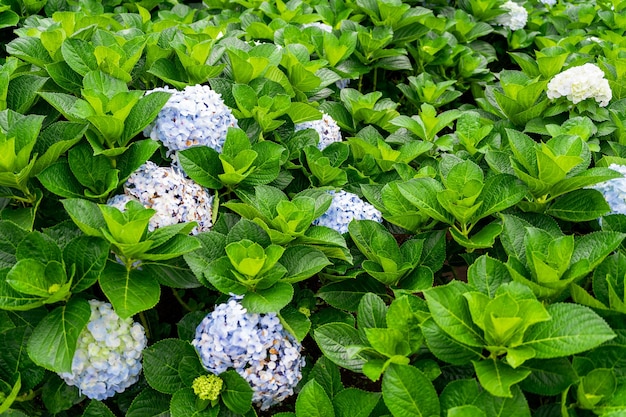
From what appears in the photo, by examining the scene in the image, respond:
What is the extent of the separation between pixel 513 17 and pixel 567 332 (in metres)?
3.31

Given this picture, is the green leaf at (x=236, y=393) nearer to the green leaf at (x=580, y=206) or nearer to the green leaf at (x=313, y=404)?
the green leaf at (x=313, y=404)

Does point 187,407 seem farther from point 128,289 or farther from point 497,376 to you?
point 497,376

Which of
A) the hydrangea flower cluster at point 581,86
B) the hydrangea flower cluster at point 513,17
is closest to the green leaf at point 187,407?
the hydrangea flower cluster at point 581,86

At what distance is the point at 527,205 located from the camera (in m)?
1.89

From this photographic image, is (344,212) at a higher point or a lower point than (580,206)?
lower

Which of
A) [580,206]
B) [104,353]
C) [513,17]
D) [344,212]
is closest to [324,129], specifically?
[344,212]

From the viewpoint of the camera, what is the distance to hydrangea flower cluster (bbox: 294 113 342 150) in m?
2.39

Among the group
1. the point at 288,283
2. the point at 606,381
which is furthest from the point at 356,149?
the point at 606,381

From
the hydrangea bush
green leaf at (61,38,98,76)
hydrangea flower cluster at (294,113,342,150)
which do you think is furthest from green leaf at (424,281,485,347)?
green leaf at (61,38,98,76)

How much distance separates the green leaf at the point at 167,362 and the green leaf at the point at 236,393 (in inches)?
4.8

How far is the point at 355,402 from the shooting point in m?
1.44

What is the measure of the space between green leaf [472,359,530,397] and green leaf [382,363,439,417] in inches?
4.6

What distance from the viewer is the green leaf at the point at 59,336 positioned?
1.46 metres

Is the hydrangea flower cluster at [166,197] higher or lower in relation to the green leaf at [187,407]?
higher
